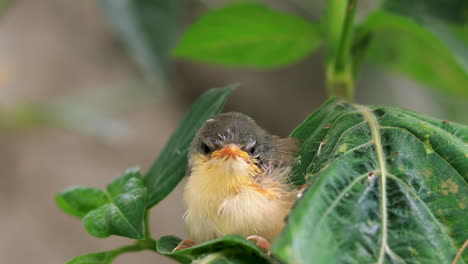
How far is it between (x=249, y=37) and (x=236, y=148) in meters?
0.66

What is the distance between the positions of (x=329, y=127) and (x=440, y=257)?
477 millimetres

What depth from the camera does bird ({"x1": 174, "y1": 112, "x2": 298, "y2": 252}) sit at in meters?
1.47

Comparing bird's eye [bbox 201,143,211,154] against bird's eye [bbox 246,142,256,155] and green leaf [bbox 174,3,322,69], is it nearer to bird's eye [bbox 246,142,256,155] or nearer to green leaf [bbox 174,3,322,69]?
bird's eye [bbox 246,142,256,155]

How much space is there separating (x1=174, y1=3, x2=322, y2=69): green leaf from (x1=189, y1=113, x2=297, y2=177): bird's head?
48cm

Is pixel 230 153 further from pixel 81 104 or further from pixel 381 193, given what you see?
pixel 81 104

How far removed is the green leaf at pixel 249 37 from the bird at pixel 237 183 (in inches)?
19.1

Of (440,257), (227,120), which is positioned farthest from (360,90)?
(440,257)

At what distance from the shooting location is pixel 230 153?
5.62 ft

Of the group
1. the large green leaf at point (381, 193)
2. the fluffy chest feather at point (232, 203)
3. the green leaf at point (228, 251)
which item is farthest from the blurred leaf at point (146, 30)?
the green leaf at point (228, 251)

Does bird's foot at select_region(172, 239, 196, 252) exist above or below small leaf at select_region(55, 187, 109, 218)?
below

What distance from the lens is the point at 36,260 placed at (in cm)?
549

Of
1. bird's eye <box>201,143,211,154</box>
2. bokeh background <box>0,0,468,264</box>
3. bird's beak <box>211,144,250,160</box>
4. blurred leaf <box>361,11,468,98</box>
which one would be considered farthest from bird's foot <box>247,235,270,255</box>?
bokeh background <box>0,0,468,264</box>

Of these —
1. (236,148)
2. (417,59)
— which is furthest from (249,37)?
(417,59)

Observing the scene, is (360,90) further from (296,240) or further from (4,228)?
(296,240)
